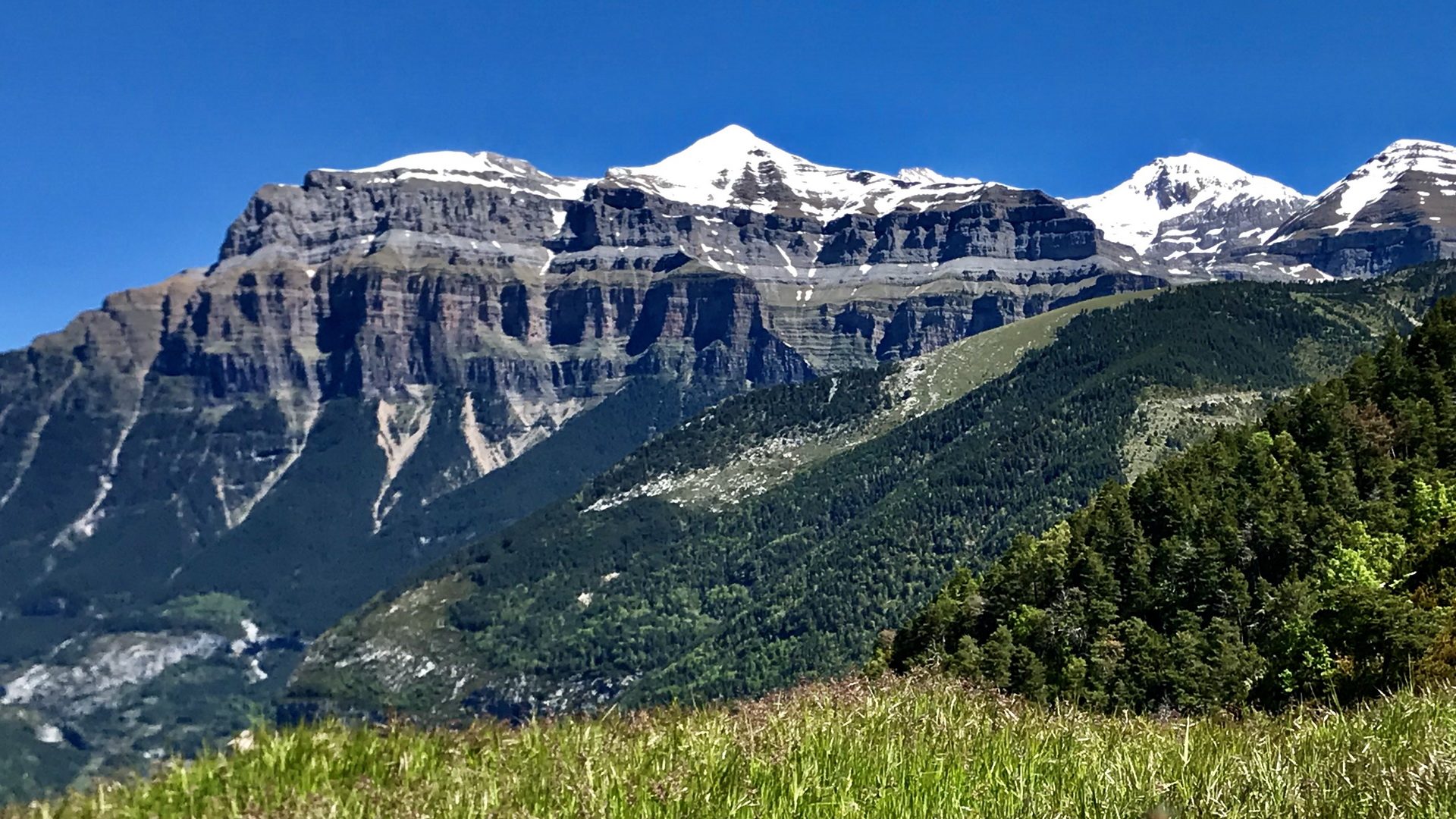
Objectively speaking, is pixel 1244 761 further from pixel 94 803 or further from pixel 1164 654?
pixel 1164 654

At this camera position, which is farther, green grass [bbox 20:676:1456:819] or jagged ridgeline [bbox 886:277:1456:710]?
jagged ridgeline [bbox 886:277:1456:710]

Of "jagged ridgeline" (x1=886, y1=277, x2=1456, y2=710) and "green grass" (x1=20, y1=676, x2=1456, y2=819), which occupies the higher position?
"green grass" (x1=20, y1=676, x2=1456, y2=819)

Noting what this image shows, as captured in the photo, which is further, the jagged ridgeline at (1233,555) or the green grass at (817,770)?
the jagged ridgeline at (1233,555)

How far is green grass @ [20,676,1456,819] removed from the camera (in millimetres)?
9141

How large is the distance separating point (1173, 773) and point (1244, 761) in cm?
58

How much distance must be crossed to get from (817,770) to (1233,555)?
229 feet

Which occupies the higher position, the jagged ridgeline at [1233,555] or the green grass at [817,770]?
the green grass at [817,770]

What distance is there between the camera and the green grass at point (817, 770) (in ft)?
30.0

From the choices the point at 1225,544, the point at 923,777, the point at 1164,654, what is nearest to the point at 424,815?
the point at 923,777

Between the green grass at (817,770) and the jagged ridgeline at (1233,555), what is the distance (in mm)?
31201

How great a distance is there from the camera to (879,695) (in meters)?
13.6

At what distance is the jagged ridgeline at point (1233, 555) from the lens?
5900 centimetres

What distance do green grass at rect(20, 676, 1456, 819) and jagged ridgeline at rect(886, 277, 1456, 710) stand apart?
31.2m

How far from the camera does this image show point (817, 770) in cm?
1010
